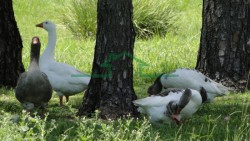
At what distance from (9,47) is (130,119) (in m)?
3.87

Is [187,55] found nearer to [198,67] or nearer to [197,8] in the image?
[198,67]

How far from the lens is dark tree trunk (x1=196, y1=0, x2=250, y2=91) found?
1014 centimetres

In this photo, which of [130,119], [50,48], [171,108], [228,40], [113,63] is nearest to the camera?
[130,119]

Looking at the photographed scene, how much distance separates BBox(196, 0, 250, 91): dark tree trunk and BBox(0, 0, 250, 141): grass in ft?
1.16

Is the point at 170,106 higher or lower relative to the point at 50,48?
lower

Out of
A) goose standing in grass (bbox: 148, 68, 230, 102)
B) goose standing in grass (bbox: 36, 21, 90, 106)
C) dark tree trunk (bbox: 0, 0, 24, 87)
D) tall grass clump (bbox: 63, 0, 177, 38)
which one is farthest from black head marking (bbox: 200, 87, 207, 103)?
tall grass clump (bbox: 63, 0, 177, 38)

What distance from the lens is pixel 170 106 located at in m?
7.79

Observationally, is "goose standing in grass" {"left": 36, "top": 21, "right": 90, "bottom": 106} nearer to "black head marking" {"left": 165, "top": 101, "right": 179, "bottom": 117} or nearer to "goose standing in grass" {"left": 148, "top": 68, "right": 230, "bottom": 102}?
"goose standing in grass" {"left": 148, "top": 68, "right": 230, "bottom": 102}

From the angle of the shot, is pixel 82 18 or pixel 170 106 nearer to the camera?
pixel 170 106

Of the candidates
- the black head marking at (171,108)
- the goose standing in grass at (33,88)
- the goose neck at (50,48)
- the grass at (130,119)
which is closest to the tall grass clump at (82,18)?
the grass at (130,119)

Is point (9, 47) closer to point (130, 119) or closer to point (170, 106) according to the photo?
point (170, 106)

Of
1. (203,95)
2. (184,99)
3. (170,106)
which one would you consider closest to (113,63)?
(170,106)

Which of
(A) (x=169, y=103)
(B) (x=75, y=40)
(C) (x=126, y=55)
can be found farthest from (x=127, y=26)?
(B) (x=75, y=40)

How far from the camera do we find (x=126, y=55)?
796 cm
